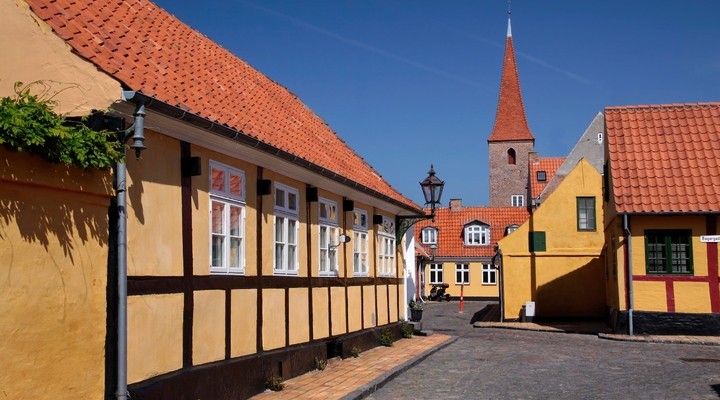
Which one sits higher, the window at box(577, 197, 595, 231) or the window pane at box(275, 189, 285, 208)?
the window at box(577, 197, 595, 231)

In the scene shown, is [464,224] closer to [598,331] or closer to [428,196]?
[598,331]

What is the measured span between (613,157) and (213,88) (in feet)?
50.1

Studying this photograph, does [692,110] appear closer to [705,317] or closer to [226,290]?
[705,317]

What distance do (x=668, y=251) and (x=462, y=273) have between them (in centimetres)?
3085

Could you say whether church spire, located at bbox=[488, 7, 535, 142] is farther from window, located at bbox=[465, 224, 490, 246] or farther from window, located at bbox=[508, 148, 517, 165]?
window, located at bbox=[465, 224, 490, 246]

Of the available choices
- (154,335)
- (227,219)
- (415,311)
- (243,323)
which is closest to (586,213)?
(415,311)

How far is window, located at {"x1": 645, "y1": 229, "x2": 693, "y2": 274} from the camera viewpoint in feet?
72.0

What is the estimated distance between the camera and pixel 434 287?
51.7m

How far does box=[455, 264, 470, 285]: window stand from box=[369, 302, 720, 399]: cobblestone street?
31.0m

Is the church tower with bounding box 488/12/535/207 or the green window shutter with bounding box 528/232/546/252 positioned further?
the church tower with bounding box 488/12/535/207

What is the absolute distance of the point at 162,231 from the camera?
838 cm

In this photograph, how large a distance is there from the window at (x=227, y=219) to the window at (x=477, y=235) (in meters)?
43.8

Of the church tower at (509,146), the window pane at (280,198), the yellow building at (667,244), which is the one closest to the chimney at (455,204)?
the church tower at (509,146)

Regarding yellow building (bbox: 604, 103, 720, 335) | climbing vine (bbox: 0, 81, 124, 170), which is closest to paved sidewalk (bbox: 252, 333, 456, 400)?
climbing vine (bbox: 0, 81, 124, 170)
